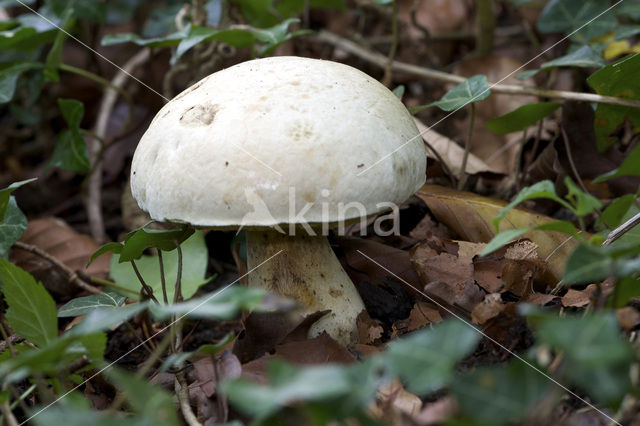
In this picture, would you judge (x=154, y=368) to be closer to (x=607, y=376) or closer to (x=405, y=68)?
(x=607, y=376)

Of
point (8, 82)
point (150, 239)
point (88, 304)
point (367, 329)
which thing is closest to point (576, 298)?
point (367, 329)

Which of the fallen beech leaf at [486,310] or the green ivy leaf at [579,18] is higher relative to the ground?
the green ivy leaf at [579,18]

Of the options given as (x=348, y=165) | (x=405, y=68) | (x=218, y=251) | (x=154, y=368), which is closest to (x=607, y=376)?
(x=348, y=165)

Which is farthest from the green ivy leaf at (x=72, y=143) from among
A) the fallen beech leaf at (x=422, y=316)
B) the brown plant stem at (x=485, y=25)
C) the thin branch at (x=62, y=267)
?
the brown plant stem at (x=485, y=25)

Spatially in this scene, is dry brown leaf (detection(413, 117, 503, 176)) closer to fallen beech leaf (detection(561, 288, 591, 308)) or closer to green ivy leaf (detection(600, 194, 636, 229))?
fallen beech leaf (detection(561, 288, 591, 308))

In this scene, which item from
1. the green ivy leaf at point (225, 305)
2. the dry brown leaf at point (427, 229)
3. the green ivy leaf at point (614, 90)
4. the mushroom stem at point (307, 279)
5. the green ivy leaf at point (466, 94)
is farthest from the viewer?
the dry brown leaf at point (427, 229)

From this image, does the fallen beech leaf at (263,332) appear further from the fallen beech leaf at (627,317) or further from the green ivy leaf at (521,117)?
the green ivy leaf at (521,117)

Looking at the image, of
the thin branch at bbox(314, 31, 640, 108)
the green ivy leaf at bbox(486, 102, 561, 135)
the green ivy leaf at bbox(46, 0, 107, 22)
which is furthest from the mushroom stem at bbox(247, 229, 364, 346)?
the green ivy leaf at bbox(46, 0, 107, 22)
